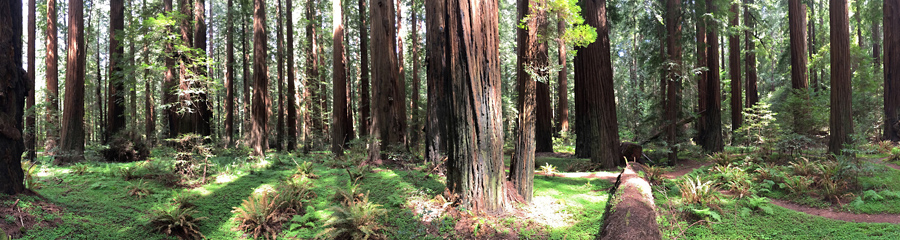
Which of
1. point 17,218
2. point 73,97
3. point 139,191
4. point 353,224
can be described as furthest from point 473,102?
point 73,97

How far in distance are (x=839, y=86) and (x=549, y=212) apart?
8.33 meters

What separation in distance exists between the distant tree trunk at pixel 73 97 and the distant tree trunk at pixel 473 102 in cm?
1121

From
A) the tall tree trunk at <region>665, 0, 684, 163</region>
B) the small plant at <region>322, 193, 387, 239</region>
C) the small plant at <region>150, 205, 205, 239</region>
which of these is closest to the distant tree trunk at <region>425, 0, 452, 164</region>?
the small plant at <region>322, 193, 387, 239</region>

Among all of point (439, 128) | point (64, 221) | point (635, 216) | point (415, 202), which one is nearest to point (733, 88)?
point (439, 128)

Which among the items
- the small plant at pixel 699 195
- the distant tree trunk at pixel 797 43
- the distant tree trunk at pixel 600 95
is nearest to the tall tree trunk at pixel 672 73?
the distant tree trunk at pixel 600 95

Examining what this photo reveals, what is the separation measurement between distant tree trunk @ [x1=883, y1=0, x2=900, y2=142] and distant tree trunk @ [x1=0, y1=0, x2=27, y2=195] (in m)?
23.1

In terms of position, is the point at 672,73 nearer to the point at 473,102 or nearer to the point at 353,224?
the point at 473,102

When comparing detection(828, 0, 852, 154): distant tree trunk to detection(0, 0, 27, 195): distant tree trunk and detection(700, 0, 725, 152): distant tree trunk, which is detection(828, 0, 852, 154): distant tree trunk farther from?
detection(0, 0, 27, 195): distant tree trunk

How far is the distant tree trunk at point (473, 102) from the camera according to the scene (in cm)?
514

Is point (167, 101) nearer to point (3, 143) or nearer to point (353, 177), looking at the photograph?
point (3, 143)

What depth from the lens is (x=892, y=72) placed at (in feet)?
43.1

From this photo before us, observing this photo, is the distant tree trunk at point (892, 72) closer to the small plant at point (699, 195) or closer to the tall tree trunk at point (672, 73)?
the tall tree trunk at point (672, 73)

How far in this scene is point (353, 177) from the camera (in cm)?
772

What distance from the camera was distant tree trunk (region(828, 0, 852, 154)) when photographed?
Result: 8.23 m
